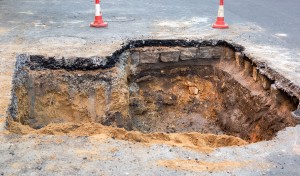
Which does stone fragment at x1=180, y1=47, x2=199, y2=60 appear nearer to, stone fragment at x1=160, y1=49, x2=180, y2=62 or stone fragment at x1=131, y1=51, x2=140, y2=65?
stone fragment at x1=160, y1=49, x2=180, y2=62

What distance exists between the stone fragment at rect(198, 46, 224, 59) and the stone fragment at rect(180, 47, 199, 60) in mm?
93

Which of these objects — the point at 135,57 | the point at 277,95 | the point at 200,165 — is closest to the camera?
the point at 200,165

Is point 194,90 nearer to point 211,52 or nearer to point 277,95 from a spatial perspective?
point 211,52

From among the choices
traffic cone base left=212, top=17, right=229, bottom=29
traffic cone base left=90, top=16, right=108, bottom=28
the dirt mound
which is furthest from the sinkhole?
traffic cone base left=90, top=16, right=108, bottom=28

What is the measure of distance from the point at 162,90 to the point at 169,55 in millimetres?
827

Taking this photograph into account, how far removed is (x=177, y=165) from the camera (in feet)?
11.0

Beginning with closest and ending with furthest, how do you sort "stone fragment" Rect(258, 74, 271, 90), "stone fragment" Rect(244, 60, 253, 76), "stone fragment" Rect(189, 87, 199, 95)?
"stone fragment" Rect(258, 74, 271, 90)
"stone fragment" Rect(244, 60, 253, 76)
"stone fragment" Rect(189, 87, 199, 95)

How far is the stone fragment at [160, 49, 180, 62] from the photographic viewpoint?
676 centimetres

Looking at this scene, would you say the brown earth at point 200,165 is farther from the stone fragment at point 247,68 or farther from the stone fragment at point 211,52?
the stone fragment at point 211,52

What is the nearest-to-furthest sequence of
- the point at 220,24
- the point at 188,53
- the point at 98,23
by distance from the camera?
the point at 188,53 → the point at 220,24 → the point at 98,23

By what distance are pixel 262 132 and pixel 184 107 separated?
199 centimetres

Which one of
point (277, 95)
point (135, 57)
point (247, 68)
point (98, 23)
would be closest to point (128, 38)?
point (135, 57)

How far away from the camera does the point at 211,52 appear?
6.89 metres

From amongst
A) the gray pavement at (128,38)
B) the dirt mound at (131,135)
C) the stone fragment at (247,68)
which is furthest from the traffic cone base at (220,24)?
the dirt mound at (131,135)
